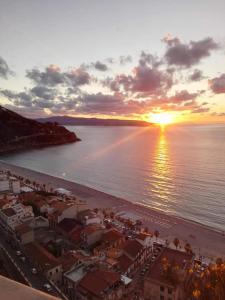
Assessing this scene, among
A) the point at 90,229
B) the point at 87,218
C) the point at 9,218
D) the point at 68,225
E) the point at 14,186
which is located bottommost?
the point at 68,225

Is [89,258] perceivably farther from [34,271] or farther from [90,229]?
[90,229]

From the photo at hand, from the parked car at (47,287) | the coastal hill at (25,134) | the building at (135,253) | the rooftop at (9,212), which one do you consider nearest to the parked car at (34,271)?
the parked car at (47,287)

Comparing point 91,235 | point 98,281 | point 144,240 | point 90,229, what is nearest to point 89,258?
point 98,281

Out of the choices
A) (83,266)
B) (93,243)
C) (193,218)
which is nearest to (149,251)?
(93,243)

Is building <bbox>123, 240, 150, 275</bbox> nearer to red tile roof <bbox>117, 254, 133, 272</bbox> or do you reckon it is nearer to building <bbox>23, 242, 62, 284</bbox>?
red tile roof <bbox>117, 254, 133, 272</bbox>

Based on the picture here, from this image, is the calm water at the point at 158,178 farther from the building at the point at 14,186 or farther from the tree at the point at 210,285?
the building at the point at 14,186

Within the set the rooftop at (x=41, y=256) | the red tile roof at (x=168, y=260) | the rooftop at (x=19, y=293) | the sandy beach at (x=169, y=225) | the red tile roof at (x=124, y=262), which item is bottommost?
the sandy beach at (x=169, y=225)

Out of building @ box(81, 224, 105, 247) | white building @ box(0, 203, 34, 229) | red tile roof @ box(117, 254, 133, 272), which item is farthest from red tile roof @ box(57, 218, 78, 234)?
red tile roof @ box(117, 254, 133, 272)

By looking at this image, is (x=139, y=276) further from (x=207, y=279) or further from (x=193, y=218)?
(x=193, y=218)
